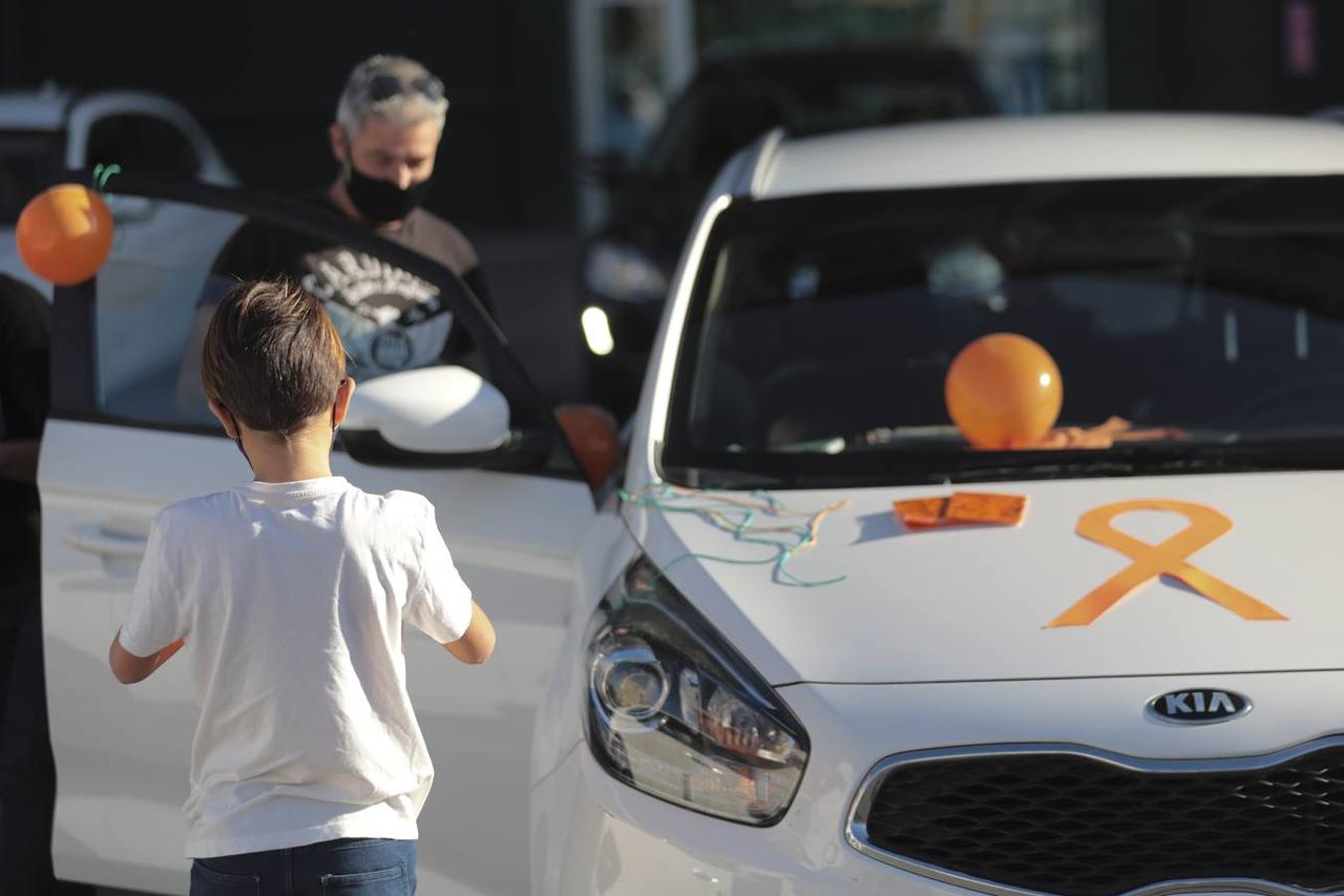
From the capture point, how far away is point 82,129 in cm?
833

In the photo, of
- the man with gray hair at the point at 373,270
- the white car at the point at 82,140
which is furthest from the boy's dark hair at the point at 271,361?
the white car at the point at 82,140

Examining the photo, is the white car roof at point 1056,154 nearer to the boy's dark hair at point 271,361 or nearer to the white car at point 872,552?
the white car at point 872,552

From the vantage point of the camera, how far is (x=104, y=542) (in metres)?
3.54

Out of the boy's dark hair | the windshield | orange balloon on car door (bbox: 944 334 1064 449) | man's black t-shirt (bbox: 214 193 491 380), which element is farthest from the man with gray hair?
the boy's dark hair

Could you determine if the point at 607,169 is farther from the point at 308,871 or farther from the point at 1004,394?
the point at 308,871

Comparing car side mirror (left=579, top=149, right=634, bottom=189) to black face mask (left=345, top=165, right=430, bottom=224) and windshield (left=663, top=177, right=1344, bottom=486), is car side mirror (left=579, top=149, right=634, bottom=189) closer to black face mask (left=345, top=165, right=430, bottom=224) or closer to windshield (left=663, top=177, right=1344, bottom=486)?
windshield (left=663, top=177, right=1344, bottom=486)

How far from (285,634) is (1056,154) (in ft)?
7.64

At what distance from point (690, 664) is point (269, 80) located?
1427 cm

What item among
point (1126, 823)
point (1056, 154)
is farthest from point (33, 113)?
point (1126, 823)

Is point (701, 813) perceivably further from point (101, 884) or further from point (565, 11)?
point (565, 11)

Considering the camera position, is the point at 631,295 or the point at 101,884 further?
the point at 631,295

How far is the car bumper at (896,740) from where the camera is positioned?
103 inches

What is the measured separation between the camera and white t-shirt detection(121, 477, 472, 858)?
2381 mm

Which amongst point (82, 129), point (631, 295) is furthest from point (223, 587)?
point (82, 129)
